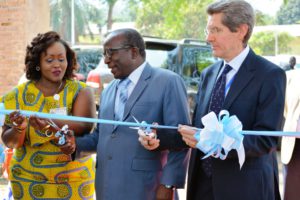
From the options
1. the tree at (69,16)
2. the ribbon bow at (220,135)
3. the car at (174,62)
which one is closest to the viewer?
the ribbon bow at (220,135)

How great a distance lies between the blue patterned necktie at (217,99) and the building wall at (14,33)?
7383 mm

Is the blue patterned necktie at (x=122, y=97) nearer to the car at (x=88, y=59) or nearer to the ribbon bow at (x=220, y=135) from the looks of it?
the ribbon bow at (x=220, y=135)

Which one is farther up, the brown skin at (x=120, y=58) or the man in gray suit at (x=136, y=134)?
the brown skin at (x=120, y=58)

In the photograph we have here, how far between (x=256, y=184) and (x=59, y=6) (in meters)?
56.8

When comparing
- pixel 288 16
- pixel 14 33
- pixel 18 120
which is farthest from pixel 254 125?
pixel 288 16

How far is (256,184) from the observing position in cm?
364

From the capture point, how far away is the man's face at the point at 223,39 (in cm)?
366

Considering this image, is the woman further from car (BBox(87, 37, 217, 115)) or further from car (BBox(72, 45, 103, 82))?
car (BBox(72, 45, 103, 82))

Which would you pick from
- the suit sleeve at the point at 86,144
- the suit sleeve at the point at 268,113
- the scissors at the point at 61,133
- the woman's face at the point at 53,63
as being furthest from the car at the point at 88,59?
the suit sleeve at the point at 268,113

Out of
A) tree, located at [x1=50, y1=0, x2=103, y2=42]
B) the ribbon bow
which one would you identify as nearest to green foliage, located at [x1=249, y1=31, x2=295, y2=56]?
tree, located at [x1=50, y1=0, x2=103, y2=42]

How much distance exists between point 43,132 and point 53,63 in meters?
0.51

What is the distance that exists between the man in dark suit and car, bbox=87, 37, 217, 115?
981 centimetres

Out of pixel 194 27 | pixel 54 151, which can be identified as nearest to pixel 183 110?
pixel 54 151

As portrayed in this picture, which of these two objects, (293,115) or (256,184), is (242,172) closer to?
(256,184)
